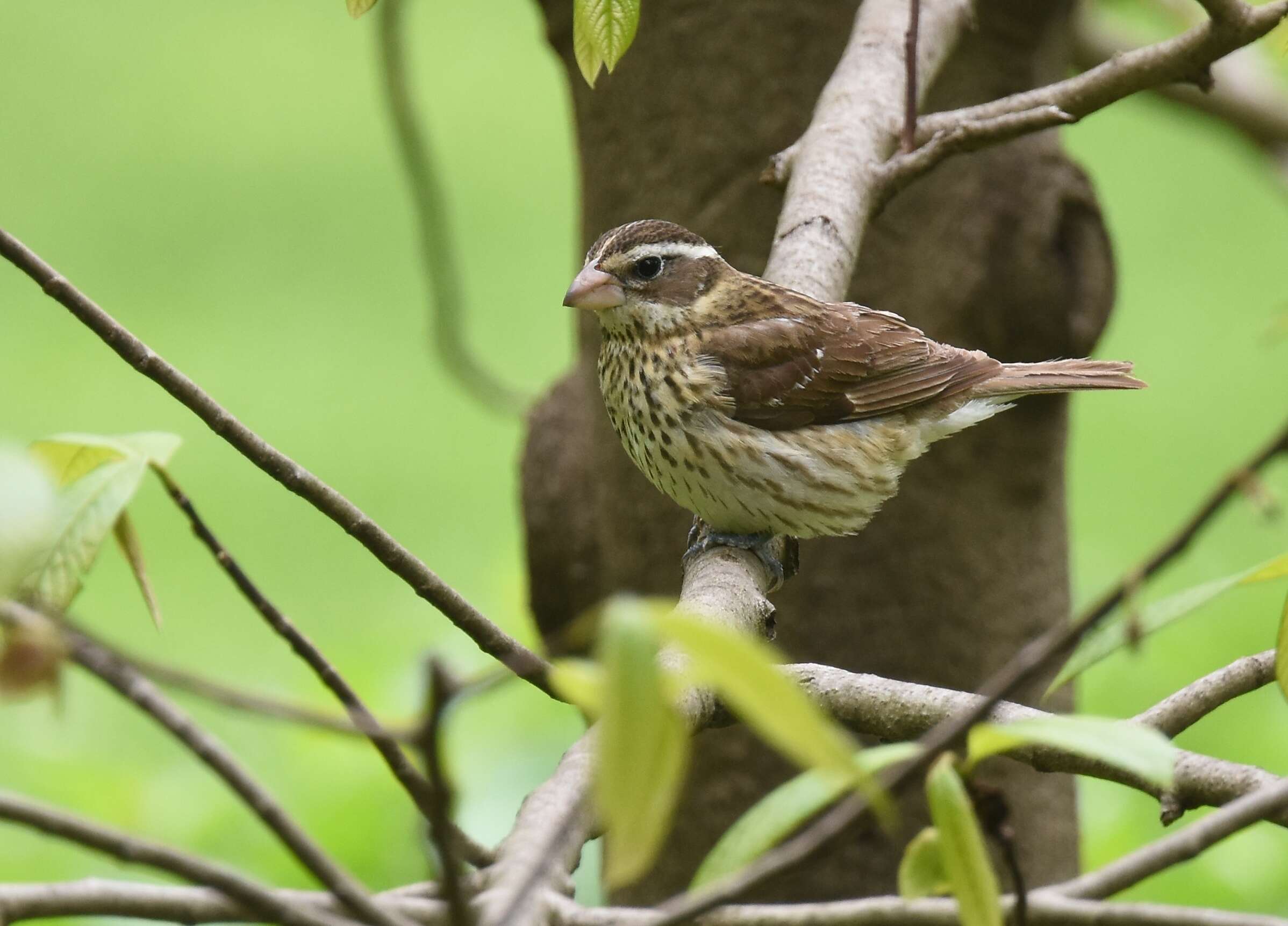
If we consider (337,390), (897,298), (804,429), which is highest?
(897,298)

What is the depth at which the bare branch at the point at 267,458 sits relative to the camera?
6.01 ft

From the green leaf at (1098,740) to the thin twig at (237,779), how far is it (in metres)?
0.48

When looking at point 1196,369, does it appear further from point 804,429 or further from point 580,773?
point 580,773

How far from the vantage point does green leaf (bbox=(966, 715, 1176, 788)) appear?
1.18 m

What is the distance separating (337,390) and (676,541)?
6.44 meters

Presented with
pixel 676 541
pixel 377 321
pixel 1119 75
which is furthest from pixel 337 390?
pixel 1119 75

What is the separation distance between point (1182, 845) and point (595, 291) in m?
2.30

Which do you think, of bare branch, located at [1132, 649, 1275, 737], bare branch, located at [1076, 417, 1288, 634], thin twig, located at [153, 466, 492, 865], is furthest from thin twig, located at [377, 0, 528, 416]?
bare branch, located at [1076, 417, 1288, 634]

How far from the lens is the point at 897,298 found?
12.0 feet

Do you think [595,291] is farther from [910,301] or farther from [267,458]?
[267,458]

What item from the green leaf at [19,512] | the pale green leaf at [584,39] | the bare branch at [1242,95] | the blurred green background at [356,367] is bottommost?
the blurred green background at [356,367]

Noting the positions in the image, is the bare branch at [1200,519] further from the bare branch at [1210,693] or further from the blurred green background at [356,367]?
the blurred green background at [356,367]

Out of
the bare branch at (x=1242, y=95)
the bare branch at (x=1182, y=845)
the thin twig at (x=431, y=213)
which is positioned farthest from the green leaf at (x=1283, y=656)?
the bare branch at (x=1242, y=95)

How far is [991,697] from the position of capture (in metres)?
1.11
